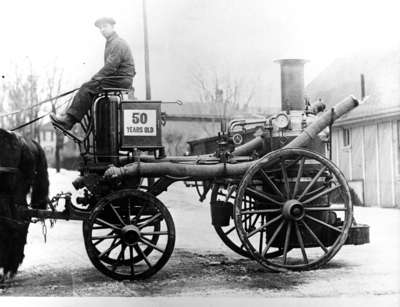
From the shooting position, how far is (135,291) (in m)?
5.15

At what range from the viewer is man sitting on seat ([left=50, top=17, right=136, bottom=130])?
5.77m

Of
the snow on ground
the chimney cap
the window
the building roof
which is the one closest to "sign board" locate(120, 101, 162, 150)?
the snow on ground

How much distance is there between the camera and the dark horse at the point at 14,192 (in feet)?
18.9

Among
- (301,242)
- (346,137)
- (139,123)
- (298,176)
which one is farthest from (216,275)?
(346,137)

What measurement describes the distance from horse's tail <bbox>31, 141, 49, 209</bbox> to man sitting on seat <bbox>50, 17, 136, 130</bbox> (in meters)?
0.83

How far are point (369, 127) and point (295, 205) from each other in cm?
572

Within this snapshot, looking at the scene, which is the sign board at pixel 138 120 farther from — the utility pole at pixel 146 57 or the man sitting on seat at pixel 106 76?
the utility pole at pixel 146 57

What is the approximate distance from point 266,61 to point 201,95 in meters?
1.04

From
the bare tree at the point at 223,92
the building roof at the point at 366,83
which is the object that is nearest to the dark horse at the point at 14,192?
the bare tree at the point at 223,92

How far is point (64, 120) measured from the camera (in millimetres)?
5770

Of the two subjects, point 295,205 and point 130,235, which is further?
Result: point 295,205

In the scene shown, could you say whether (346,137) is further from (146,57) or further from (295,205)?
(146,57)

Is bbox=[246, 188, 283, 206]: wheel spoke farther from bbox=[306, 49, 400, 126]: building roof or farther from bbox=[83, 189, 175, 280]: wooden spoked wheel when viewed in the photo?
bbox=[306, 49, 400, 126]: building roof

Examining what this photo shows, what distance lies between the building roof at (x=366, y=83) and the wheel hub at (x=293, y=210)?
1844 mm
